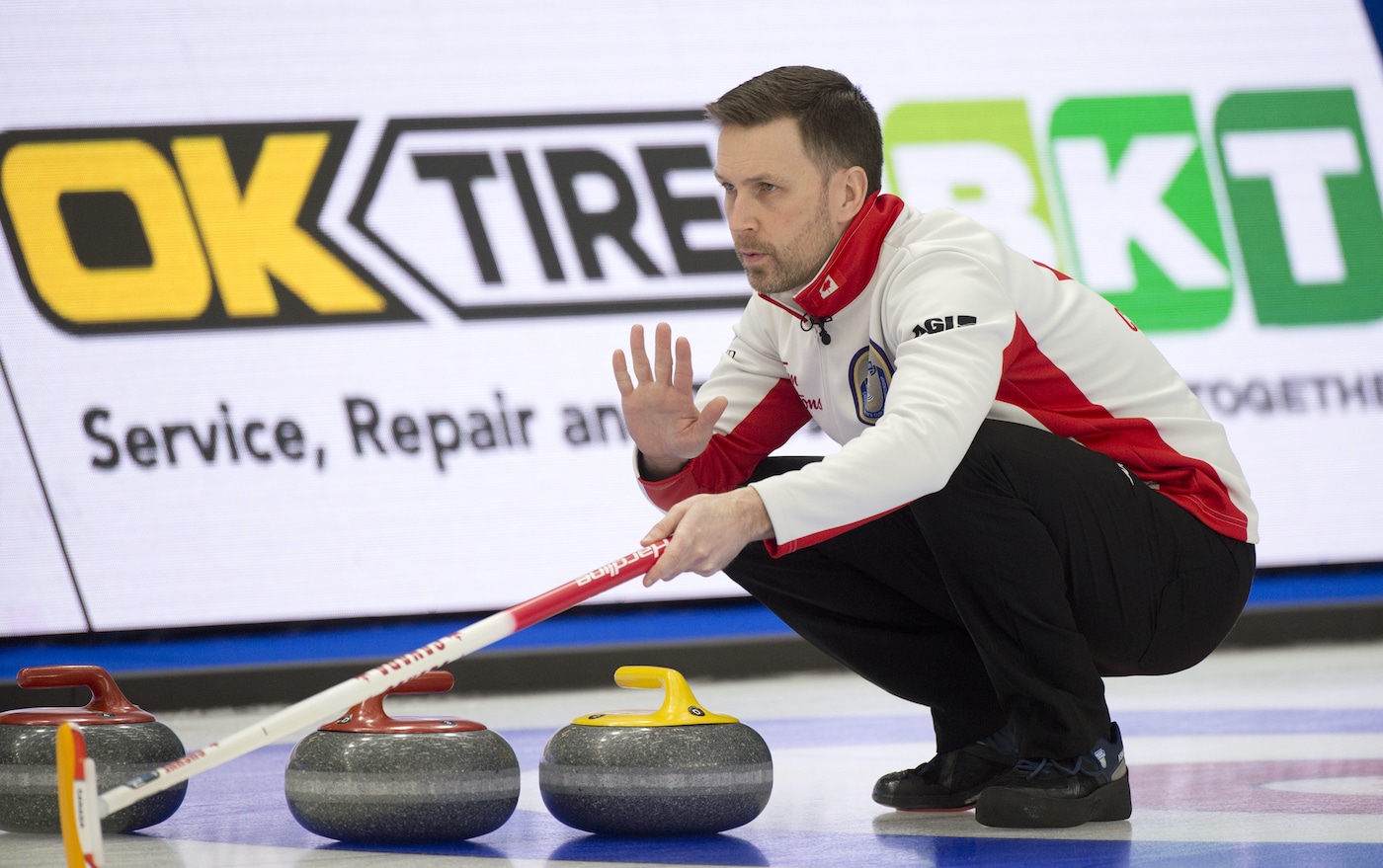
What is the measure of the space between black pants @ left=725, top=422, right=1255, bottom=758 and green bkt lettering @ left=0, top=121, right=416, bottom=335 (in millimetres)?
2208

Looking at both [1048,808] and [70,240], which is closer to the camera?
[1048,808]

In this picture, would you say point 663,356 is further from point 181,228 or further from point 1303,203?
point 1303,203

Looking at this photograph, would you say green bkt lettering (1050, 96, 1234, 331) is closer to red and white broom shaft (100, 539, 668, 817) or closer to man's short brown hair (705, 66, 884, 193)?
man's short brown hair (705, 66, 884, 193)

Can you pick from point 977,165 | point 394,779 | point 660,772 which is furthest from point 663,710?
point 977,165

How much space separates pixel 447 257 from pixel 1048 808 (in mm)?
2688

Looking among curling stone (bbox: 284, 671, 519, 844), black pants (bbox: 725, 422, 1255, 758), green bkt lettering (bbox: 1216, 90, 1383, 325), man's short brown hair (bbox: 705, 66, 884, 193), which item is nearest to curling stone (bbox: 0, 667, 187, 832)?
curling stone (bbox: 284, 671, 519, 844)

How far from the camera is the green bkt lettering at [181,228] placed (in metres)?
3.93

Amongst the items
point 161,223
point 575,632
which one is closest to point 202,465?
point 161,223

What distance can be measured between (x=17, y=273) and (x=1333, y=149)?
157 inches

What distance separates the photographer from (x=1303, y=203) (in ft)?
16.1

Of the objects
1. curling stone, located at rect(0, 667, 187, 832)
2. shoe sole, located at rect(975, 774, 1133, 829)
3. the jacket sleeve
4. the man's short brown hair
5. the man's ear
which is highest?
the man's short brown hair

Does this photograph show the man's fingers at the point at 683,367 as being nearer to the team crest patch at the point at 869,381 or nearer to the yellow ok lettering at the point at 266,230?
the team crest patch at the point at 869,381

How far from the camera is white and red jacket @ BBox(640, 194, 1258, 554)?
74.3 inches

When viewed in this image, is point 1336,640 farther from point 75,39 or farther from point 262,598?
point 75,39
